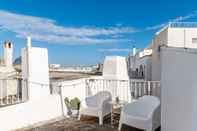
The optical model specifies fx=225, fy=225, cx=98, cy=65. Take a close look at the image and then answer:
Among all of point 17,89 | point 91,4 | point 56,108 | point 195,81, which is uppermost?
point 91,4

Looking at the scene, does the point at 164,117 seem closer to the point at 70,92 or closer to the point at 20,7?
the point at 70,92

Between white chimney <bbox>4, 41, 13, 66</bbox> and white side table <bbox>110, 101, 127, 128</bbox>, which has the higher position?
white chimney <bbox>4, 41, 13, 66</bbox>

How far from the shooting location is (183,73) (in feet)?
11.7

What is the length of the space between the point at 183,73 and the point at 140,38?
20.6 m

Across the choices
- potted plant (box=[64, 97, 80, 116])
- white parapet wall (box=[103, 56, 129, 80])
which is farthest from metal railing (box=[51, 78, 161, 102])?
potted plant (box=[64, 97, 80, 116])

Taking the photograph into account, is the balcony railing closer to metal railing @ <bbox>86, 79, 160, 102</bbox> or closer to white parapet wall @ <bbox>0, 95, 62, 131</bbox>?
white parapet wall @ <bbox>0, 95, 62, 131</bbox>

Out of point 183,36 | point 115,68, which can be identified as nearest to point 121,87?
point 115,68

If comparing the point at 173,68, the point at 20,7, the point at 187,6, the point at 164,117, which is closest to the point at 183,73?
the point at 173,68

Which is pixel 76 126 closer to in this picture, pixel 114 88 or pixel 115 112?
pixel 115 112

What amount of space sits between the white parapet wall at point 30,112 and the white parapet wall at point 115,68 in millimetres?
2772

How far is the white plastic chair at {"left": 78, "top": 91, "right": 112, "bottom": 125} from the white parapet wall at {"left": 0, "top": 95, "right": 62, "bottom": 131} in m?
0.83

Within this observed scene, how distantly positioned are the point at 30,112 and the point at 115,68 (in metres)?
3.99

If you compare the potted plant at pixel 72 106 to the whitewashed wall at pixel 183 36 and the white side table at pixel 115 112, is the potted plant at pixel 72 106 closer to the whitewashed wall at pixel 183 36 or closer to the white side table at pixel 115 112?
the white side table at pixel 115 112

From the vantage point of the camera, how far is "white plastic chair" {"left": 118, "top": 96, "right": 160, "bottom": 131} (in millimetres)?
5203
